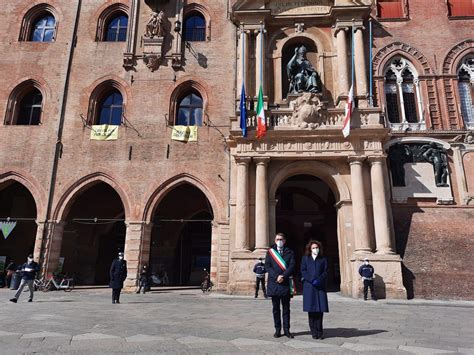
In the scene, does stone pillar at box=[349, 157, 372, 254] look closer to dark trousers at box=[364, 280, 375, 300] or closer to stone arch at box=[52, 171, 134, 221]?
dark trousers at box=[364, 280, 375, 300]

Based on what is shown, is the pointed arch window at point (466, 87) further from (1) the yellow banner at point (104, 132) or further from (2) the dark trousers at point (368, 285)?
(1) the yellow banner at point (104, 132)

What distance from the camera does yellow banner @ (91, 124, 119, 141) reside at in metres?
17.0

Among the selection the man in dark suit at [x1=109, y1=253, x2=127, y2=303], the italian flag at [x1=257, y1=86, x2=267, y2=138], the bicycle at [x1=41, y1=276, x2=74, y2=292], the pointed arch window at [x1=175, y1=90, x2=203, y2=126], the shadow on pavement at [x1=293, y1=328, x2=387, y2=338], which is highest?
the pointed arch window at [x1=175, y1=90, x2=203, y2=126]

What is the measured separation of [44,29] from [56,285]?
13.3m

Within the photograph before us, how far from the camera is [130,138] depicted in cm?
1691

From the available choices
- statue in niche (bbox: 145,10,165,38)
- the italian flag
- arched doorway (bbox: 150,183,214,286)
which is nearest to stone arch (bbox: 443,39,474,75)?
the italian flag

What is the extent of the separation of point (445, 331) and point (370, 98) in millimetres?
11261

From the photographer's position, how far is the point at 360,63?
16375 mm

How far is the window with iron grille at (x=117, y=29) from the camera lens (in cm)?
1906

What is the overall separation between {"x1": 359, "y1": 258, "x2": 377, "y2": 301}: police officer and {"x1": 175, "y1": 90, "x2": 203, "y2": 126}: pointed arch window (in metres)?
9.75

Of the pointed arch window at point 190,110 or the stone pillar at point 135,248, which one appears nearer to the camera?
the stone pillar at point 135,248

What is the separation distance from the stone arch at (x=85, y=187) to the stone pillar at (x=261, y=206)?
18.6 feet

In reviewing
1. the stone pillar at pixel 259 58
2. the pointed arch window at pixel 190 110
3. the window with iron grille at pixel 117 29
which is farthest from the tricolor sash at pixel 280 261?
the window with iron grille at pixel 117 29

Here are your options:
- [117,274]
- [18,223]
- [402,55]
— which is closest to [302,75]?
[402,55]
